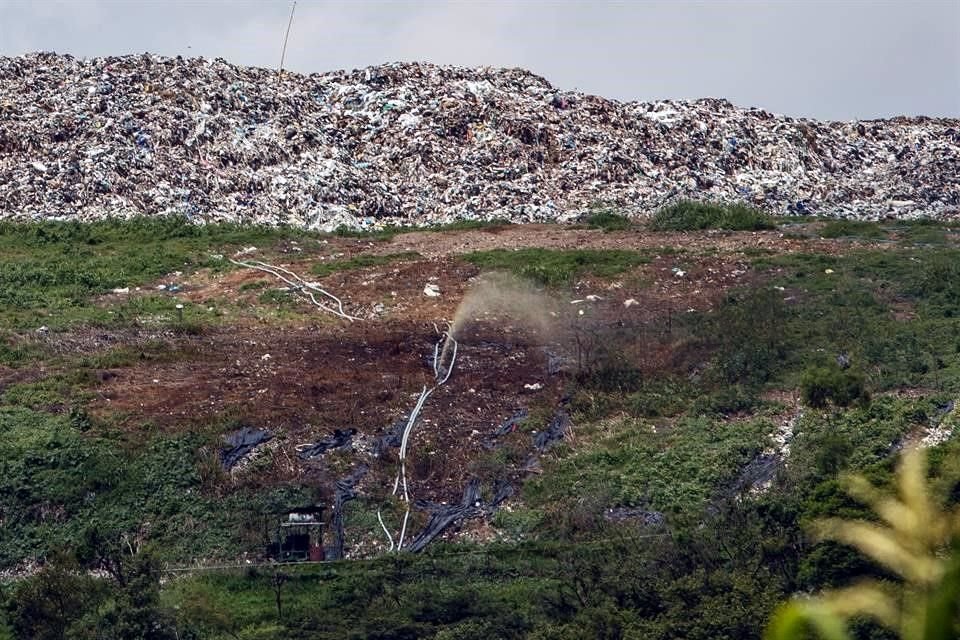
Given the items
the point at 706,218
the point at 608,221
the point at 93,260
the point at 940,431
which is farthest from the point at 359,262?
the point at 940,431

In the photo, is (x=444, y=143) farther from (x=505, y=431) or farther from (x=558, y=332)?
(x=505, y=431)

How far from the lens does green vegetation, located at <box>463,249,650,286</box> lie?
59.9 ft

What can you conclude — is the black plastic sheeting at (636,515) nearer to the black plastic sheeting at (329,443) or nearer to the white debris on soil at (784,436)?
the white debris on soil at (784,436)

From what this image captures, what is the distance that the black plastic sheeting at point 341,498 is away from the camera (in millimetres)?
12523

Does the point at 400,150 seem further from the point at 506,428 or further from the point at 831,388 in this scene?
the point at 831,388

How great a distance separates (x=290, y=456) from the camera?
13.8m

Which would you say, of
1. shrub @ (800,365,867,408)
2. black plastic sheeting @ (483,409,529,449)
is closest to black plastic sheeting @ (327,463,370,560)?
black plastic sheeting @ (483,409,529,449)

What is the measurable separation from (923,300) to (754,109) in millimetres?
8735

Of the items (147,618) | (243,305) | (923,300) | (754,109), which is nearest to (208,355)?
(243,305)

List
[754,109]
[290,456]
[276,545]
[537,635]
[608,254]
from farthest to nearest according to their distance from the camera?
[754,109], [608,254], [290,456], [276,545], [537,635]

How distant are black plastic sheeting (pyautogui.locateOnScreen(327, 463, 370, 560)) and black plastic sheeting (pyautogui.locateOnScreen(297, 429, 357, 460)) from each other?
410 mm

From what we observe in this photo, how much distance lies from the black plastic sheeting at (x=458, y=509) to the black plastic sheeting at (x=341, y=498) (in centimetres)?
60

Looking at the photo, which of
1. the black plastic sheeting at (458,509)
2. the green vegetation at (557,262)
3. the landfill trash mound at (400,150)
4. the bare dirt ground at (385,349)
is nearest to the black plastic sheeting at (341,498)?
the bare dirt ground at (385,349)

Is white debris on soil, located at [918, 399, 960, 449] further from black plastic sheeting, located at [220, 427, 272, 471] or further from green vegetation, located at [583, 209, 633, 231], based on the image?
green vegetation, located at [583, 209, 633, 231]
